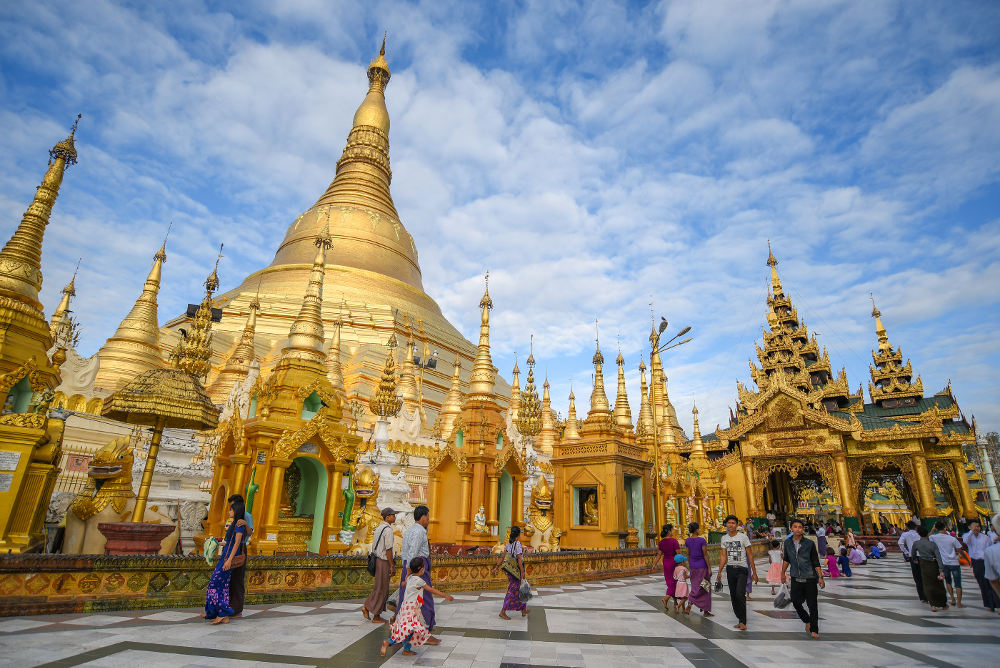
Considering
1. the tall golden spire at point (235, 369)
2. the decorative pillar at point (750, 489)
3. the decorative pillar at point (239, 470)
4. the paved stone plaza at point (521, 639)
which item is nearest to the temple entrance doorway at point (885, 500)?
the decorative pillar at point (750, 489)

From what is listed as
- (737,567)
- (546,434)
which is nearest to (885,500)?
(546,434)

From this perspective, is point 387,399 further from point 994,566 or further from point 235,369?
point 994,566

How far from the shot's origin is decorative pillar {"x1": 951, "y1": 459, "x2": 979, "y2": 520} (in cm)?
2570

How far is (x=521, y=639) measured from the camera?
5.54 meters

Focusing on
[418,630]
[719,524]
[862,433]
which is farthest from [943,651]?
[862,433]

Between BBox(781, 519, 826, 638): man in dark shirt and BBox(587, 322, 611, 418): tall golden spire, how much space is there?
9.71 meters

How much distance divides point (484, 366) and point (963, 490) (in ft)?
87.2

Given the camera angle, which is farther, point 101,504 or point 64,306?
point 64,306

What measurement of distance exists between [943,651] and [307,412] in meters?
10.2

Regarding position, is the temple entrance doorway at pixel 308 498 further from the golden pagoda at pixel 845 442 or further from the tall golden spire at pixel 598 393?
the golden pagoda at pixel 845 442

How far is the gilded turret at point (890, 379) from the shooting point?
31.8 m

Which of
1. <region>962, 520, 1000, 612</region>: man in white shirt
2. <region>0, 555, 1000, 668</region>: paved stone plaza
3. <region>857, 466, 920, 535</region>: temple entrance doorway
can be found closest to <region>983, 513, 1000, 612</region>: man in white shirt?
<region>0, 555, 1000, 668</region>: paved stone plaza

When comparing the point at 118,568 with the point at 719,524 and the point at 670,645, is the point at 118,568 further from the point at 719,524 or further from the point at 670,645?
→ the point at 719,524

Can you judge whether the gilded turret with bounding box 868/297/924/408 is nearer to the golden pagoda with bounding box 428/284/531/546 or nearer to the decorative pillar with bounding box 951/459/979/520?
the decorative pillar with bounding box 951/459/979/520
